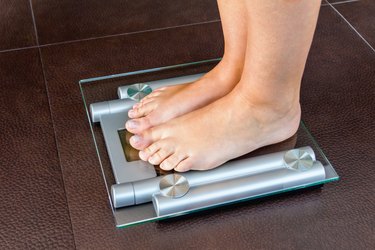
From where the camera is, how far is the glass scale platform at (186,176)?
41.1 inches

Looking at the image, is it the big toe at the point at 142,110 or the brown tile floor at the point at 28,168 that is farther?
the big toe at the point at 142,110

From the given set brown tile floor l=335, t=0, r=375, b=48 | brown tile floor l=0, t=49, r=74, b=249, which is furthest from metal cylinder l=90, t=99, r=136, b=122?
brown tile floor l=335, t=0, r=375, b=48

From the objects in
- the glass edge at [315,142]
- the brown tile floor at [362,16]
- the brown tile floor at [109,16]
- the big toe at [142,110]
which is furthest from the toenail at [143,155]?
the brown tile floor at [362,16]

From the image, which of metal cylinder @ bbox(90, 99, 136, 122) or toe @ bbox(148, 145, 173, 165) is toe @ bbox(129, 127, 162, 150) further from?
metal cylinder @ bbox(90, 99, 136, 122)

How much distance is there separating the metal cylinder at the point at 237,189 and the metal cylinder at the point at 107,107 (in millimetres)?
276

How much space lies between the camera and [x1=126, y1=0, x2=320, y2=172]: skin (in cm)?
99

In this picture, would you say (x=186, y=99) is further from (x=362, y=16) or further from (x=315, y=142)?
(x=362, y=16)

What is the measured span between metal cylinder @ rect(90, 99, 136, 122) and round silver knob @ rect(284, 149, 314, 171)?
0.37m

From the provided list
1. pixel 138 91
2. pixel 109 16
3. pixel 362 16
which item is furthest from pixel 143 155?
pixel 362 16

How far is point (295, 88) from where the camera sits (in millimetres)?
1063

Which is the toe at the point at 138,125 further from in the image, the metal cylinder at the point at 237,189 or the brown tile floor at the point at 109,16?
the brown tile floor at the point at 109,16

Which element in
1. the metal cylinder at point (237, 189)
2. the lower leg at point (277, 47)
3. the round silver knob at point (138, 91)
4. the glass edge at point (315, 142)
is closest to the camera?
the lower leg at point (277, 47)

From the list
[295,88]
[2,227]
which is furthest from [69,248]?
[295,88]

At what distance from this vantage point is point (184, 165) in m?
1.08
